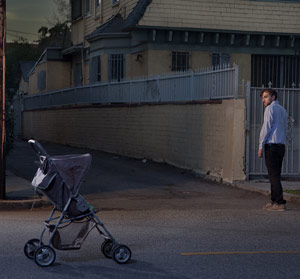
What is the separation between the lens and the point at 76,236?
7.59 meters

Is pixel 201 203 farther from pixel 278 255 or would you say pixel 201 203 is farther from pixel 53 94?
pixel 53 94

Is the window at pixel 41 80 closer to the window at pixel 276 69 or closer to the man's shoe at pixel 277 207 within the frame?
the window at pixel 276 69

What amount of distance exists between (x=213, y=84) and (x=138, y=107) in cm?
585

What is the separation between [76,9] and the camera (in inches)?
1405

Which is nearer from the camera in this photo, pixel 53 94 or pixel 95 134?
pixel 95 134

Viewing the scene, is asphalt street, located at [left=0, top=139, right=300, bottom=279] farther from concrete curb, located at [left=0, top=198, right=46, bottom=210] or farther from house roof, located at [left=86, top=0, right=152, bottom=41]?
house roof, located at [left=86, top=0, right=152, bottom=41]

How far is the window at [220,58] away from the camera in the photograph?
2711cm

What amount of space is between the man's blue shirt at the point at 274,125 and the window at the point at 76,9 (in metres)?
24.5

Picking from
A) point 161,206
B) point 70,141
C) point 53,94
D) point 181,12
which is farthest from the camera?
point 53,94

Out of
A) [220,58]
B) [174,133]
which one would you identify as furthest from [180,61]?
[174,133]

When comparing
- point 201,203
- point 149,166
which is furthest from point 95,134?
point 201,203

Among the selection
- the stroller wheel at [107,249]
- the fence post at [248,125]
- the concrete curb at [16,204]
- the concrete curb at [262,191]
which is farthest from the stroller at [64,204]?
the fence post at [248,125]

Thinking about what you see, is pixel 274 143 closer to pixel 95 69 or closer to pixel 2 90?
pixel 2 90

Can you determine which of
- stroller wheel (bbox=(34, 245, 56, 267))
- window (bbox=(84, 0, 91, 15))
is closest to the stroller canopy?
stroller wheel (bbox=(34, 245, 56, 267))
